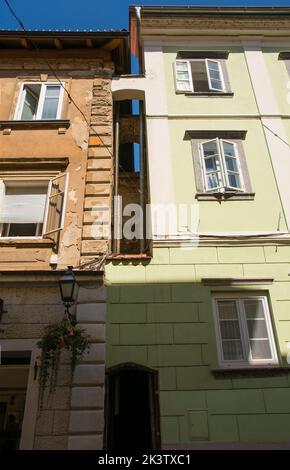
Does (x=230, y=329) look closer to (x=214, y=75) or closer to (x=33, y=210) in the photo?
(x=33, y=210)

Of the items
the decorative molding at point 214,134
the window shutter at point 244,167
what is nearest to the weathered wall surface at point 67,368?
the window shutter at point 244,167

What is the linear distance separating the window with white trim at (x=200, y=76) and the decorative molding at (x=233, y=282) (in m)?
5.41

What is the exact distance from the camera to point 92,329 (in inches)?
269

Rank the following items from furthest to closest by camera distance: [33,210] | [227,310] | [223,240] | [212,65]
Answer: [212,65] → [33,210] → [223,240] → [227,310]

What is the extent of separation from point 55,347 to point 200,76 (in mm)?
8249

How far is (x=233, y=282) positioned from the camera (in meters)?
7.38

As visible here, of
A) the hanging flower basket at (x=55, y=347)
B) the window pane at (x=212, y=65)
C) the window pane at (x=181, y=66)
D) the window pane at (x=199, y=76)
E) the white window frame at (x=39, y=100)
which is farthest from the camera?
the window pane at (x=212, y=65)

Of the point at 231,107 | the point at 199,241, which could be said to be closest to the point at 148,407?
the point at 199,241

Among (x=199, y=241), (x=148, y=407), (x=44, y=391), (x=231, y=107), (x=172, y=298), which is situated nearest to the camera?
(x=44, y=391)

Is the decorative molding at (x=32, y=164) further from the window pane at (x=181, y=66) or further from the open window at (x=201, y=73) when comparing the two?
the window pane at (x=181, y=66)

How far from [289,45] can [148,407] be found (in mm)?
10576

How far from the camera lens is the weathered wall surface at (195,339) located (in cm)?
621

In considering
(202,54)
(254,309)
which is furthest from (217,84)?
(254,309)
